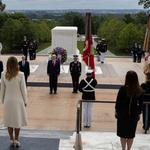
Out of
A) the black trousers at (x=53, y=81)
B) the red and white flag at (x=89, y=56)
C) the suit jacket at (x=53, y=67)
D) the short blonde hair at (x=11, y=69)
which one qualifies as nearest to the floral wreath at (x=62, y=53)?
the black trousers at (x=53, y=81)

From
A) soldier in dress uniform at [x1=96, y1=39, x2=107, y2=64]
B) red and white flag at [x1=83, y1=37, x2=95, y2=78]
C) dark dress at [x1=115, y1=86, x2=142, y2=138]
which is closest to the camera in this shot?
dark dress at [x1=115, y1=86, x2=142, y2=138]

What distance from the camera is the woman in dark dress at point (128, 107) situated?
23.2ft

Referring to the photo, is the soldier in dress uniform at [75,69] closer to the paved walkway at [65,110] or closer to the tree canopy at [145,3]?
the paved walkway at [65,110]

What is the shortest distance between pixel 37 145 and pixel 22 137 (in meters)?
0.60

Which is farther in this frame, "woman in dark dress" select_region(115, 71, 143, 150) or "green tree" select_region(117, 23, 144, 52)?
"green tree" select_region(117, 23, 144, 52)

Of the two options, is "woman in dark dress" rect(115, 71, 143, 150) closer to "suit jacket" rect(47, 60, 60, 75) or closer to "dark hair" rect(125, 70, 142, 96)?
"dark hair" rect(125, 70, 142, 96)

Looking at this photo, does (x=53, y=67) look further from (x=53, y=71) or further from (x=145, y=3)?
(x=145, y=3)

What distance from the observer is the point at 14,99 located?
817 cm

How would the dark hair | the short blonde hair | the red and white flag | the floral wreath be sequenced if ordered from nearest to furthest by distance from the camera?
the dark hair, the short blonde hair, the red and white flag, the floral wreath

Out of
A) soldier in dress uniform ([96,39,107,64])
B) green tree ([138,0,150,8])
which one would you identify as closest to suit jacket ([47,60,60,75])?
soldier in dress uniform ([96,39,107,64])

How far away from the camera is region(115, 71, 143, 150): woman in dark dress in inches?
278

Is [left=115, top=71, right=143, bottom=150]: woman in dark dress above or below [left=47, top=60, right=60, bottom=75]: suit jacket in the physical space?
above

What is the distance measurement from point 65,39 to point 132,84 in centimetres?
1837

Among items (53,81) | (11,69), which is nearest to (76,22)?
(53,81)
